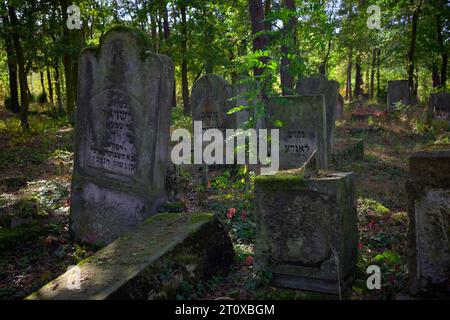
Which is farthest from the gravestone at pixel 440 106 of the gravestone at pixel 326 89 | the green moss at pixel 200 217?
the green moss at pixel 200 217

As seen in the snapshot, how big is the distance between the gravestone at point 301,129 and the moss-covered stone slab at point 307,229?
4.19 metres

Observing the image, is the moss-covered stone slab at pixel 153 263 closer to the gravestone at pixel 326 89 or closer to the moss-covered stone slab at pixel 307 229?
the moss-covered stone slab at pixel 307 229

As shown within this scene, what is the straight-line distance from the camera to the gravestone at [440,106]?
16.8m

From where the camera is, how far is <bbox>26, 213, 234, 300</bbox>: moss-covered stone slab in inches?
139

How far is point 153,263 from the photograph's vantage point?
12.5ft

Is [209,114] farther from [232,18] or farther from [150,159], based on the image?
[232,18]

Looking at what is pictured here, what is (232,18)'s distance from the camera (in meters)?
22.0

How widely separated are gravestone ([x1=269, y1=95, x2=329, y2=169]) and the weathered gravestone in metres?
4.53

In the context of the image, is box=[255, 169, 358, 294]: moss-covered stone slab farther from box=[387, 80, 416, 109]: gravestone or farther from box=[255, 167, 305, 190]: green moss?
box=[387, 80, 416, 109]: gravestone

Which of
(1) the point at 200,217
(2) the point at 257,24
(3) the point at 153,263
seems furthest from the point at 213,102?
(3) the point at 153,263

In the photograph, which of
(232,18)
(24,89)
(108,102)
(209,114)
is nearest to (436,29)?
(232,18)

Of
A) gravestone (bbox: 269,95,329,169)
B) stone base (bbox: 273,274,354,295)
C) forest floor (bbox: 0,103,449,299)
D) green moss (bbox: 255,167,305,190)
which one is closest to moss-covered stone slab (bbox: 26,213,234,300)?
forest floor (bbox: 0,103,449,299)
